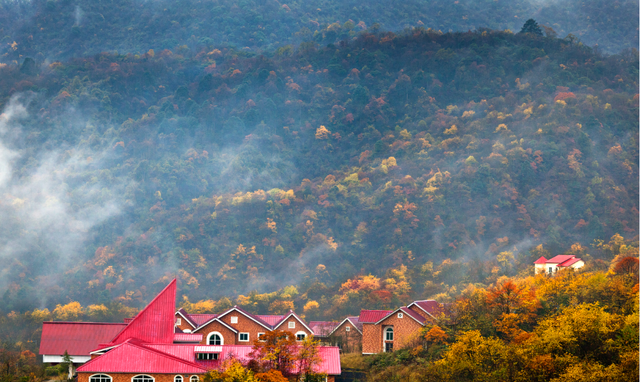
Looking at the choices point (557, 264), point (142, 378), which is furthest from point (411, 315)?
point (557, 264)

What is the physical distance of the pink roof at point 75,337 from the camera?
73.8 metres

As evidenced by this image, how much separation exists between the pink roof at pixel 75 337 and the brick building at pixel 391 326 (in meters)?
26.3

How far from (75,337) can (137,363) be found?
21.8 m

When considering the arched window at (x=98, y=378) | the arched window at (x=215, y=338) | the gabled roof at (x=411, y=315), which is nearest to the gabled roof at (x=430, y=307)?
the gabled roof at (x=411, y=315)

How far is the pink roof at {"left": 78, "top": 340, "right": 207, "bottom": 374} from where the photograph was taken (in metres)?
56.1

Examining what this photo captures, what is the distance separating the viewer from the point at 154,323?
68.0m

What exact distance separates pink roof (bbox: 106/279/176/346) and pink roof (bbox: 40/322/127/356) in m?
7.21

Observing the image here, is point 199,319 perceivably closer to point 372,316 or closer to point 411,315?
point 372,316

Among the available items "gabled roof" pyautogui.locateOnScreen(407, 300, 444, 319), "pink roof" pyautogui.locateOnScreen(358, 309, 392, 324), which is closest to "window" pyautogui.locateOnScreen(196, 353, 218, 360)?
"pink roof" pyautogui.locateOnScreen(358, 309, 392, 324)

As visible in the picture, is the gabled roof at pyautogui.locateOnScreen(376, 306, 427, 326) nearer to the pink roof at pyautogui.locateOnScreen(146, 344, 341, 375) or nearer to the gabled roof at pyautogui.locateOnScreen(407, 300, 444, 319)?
the gabled roof at pyautogui.locateOnScreen(407, 300, 444, 319)

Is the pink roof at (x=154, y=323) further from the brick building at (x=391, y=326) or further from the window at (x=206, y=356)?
the brick building at (x=391, y=326)

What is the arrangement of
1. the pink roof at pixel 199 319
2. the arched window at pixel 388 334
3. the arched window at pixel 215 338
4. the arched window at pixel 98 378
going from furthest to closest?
the pink roof at pixel 199 319 < the arched window at pixel 215 338 < the arched window at pixel 388 334 < the arched window at pixel 98 378

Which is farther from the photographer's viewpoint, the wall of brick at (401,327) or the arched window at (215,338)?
the arched window at (215,338)

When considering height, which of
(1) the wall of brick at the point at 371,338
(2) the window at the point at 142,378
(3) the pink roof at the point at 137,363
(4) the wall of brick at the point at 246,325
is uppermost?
(4) the wall of brick at the point at 246,325
